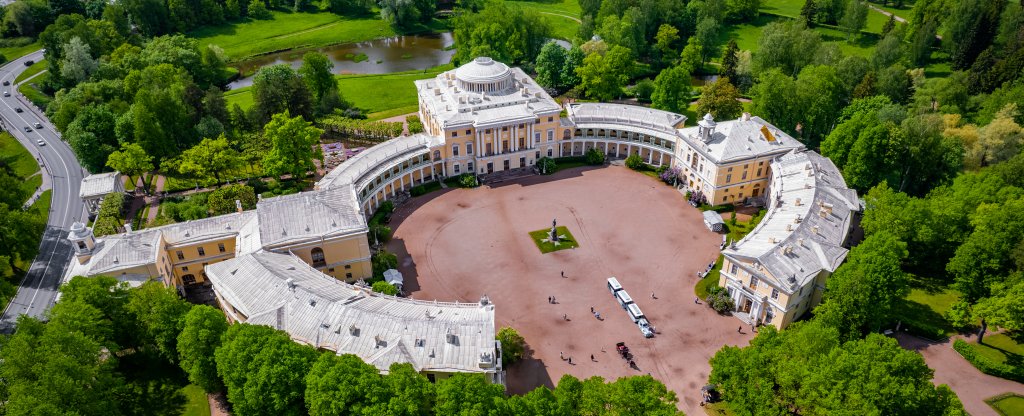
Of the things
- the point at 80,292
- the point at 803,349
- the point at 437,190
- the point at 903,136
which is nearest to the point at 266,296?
the point at 80,292

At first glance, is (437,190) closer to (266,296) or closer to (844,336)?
(266,296)

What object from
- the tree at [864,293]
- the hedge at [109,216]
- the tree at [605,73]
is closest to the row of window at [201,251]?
the hedge at [109,216]

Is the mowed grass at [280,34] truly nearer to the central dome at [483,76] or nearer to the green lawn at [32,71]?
the green lawn at [32,71]

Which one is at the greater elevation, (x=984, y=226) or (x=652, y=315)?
(x=984, y=226)

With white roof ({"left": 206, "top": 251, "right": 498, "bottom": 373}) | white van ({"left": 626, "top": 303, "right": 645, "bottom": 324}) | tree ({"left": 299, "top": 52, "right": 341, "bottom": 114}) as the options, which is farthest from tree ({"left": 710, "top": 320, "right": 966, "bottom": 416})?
tree ({"left": 299, "top": 52, "right": 341, "bottom": 114})

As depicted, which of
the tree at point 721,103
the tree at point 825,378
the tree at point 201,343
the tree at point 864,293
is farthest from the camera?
the tree at point 721,103

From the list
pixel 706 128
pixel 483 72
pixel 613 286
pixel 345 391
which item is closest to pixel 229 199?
pixel 483 72
